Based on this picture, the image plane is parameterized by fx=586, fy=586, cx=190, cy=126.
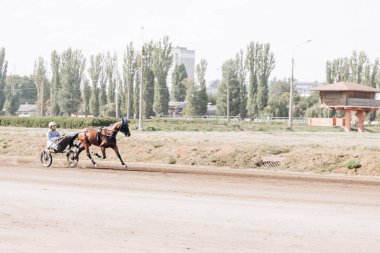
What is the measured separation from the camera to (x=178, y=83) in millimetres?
105688

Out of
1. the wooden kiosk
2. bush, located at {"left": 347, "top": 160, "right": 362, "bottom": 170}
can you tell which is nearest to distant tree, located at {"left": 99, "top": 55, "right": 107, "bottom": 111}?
the wooden kiosk

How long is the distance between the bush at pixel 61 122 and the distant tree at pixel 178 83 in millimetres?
47085

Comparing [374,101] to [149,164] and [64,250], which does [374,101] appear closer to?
[149,164]

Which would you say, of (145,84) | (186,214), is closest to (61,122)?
(145,84)

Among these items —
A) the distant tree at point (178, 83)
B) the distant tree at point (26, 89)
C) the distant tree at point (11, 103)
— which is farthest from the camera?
the distant tree at point (26, 89)

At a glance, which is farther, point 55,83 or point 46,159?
point 55,83

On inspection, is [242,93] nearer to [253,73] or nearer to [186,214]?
[253,73]

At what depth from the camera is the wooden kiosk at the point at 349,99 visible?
62875 millimetres

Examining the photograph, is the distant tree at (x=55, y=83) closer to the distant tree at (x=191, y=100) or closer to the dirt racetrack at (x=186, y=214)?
the distant tree at (x=191, y=100)

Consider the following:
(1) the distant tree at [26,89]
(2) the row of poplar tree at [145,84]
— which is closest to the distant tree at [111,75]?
(2) the row of poplar tree at [145,84]

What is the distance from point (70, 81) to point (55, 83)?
3.20 m

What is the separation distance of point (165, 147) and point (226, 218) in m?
13.8

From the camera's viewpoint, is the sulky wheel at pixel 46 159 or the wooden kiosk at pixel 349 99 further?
the wooden kiosk at pixel 349 99

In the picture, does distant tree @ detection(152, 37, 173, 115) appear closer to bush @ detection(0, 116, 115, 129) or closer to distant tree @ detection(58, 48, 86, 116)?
distant tree @ detection(58, 48, 86, 116)
